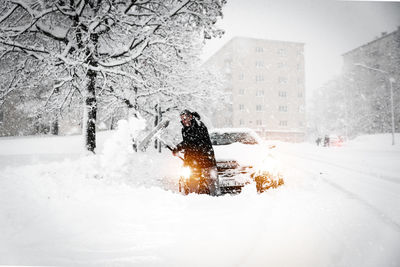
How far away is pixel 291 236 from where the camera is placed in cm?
311

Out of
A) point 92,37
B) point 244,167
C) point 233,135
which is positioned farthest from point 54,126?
point 244,167

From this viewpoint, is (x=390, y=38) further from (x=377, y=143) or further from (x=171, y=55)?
(x=377, y=143)

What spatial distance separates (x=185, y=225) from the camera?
3.43 m

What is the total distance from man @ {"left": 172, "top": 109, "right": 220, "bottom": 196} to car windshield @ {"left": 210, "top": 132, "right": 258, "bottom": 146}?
162 centimetres

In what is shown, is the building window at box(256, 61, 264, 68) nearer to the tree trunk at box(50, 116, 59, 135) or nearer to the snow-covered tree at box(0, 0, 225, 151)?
the snow-covered tree at box(0, 0, 225, 151)

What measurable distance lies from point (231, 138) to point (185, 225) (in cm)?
336

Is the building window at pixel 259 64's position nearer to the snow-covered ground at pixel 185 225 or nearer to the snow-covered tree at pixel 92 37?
the snow-covered tree at pixel 92 37

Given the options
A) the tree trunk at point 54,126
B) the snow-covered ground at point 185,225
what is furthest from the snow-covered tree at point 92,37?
the snow-covered ground at point 185,225

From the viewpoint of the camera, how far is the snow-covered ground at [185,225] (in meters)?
2.71

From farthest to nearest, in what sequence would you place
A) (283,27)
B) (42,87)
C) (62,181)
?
(42,87) < (283,27) < (62,181)

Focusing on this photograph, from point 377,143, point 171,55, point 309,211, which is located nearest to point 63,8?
point 171,55

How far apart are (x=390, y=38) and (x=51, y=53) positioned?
31.1ft

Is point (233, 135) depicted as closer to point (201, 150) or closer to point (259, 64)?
point (201, 150)

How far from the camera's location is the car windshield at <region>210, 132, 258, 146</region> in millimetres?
6262
